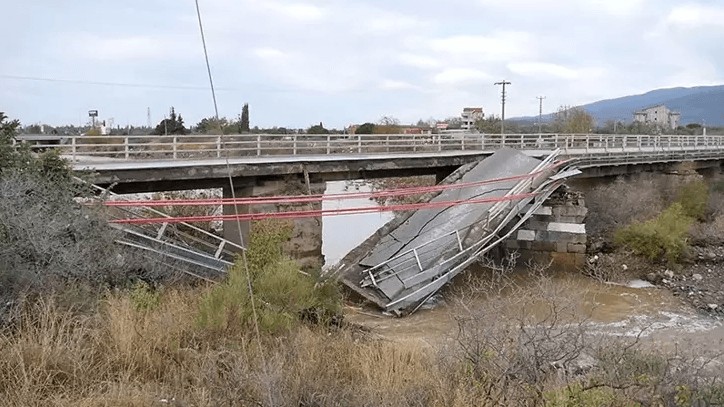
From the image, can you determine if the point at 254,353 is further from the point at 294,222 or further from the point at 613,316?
the point at 613,316

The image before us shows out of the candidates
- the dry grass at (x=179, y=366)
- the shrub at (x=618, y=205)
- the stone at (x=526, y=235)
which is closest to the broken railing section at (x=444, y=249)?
the stone at (x=526, y=235)

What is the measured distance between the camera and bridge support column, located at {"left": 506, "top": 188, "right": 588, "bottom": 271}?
2308cm

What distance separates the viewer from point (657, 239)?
2336 centimetres

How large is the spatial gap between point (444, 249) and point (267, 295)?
9619 mm

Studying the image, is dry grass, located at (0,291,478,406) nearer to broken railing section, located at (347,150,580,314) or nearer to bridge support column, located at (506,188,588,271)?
broken railing section, located at (347,150,580,314)

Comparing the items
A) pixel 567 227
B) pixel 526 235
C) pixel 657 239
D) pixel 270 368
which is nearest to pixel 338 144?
pixel 526 235

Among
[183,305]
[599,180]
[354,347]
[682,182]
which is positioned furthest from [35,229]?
[682,182]


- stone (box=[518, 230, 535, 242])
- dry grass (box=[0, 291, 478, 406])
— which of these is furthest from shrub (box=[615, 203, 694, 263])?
dry grass (box=[0, 291, 478, 406])

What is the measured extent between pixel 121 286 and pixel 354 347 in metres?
4.29

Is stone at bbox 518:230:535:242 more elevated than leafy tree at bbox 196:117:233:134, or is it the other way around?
leafy tree at bbox 196:117:233:134

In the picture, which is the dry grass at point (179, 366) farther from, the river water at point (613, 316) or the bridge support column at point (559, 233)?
the bridge support column at point (559, 233)

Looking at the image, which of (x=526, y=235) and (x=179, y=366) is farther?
(x=526, y=235)

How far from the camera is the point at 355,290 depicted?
16047mm

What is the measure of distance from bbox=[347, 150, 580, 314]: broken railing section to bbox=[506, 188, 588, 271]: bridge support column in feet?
7.41
